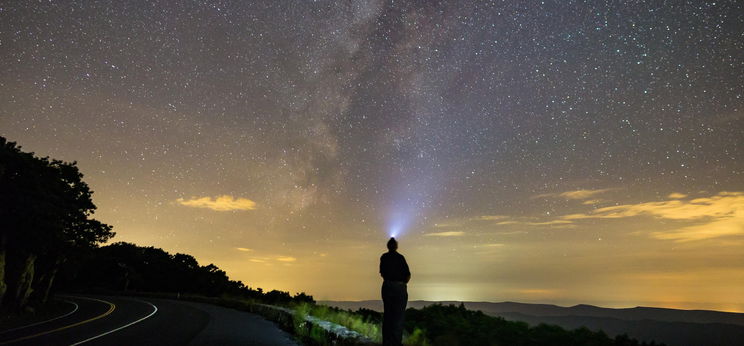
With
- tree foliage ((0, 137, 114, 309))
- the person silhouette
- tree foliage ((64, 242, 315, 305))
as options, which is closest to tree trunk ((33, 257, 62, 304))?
tree foliage ((0, 137, 114, 309))

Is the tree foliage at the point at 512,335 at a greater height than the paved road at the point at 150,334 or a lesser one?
greater

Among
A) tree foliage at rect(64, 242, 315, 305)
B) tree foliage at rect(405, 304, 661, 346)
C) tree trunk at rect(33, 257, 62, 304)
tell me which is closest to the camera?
tree foliage at rect(405, 304, 661, 346)

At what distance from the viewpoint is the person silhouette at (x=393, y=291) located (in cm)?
867

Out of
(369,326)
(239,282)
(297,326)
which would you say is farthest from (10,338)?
(239,282)

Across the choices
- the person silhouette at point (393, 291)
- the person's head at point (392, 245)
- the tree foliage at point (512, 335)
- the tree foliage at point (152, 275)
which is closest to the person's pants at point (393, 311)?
the person silhouette at point (393, 291)

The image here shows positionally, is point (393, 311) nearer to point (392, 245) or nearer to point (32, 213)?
point (392, 245)

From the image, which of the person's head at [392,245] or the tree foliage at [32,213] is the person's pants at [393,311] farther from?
the tree foliage at [32,213]

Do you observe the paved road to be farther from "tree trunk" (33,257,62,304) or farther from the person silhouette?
"tree trunk" (33,257,62,304)

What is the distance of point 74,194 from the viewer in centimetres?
3309

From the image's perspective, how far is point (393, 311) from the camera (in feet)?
28.4

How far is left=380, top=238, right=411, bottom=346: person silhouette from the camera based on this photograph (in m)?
8.67

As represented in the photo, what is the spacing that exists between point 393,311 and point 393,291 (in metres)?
0.34

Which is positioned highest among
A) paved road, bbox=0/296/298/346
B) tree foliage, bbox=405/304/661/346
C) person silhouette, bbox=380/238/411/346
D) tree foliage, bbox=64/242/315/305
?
tree foliage, bbox=64/242/315/305

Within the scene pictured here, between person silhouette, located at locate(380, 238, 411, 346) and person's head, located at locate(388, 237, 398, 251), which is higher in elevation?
person's head, located at locate(388, 237, 398, 251)
